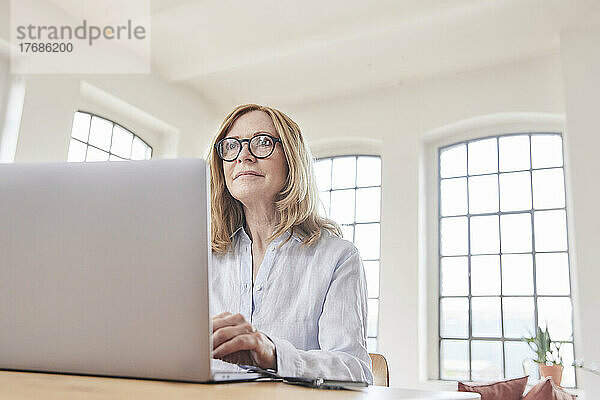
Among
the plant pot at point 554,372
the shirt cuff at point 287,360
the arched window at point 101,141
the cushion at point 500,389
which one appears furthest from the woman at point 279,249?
the arched window at point 101,141

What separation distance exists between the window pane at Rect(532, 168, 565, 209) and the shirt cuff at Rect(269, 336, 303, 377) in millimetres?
3623

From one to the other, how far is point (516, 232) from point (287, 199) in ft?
10.4

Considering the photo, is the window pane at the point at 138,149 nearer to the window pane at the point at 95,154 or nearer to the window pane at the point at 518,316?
the window pane at the point at 95,154

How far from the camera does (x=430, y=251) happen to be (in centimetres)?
442

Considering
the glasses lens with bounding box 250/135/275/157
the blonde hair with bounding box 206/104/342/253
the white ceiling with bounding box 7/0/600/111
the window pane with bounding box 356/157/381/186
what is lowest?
the blonde hair with bounding box 206/104/342/253

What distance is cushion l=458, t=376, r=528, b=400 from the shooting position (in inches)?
111

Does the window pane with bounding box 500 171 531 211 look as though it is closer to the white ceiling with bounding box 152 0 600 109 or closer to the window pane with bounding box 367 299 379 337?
the white ceiling with bounding box 152 0 600 109

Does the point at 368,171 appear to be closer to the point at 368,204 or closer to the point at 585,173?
the point at 368,204

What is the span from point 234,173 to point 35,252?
2.49 feet

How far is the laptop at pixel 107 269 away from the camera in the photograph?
0.63 m

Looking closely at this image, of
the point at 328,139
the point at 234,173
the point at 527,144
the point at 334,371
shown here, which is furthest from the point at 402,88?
the point at 334,371

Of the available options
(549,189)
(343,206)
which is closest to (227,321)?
(549,189)

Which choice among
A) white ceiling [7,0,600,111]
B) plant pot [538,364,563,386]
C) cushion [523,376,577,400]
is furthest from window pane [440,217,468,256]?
cushion [523,376,577,400]

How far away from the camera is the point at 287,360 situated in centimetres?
88
